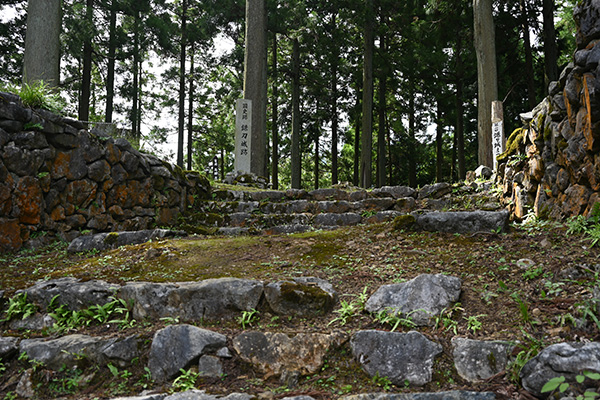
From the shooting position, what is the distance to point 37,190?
485 cm

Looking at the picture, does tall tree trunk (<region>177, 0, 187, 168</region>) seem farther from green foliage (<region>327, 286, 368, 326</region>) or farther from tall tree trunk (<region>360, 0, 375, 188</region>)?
green foliage (<region>327, 286, 368, 326</region>)

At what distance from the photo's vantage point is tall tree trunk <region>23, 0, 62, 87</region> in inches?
326

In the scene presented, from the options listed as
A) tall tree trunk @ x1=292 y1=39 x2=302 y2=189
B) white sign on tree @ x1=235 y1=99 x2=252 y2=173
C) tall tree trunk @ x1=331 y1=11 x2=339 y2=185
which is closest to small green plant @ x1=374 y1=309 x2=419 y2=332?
white sign on tree @ x1=235 y1=99 x2=252 y2=173

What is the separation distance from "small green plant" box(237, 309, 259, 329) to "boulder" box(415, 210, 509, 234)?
2217 millimetres

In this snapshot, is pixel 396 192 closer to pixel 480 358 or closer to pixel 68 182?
pixel 480 358

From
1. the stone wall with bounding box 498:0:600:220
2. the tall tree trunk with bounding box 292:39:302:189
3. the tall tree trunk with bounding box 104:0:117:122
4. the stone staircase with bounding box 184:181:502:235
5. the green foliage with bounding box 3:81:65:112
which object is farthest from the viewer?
the tall tree trunk with bounding box 292:39:302:189

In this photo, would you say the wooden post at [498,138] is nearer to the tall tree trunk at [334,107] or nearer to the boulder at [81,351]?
the boulder at [81,351]

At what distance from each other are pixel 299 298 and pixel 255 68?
10.3 metres

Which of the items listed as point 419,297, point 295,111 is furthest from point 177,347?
point 295,111

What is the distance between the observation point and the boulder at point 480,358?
230cm

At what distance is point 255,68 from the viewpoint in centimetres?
1203

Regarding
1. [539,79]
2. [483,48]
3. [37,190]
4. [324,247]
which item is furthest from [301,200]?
[539,79]

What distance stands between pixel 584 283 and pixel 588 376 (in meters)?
1.05

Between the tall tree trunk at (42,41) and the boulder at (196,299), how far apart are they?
23.7 feet
